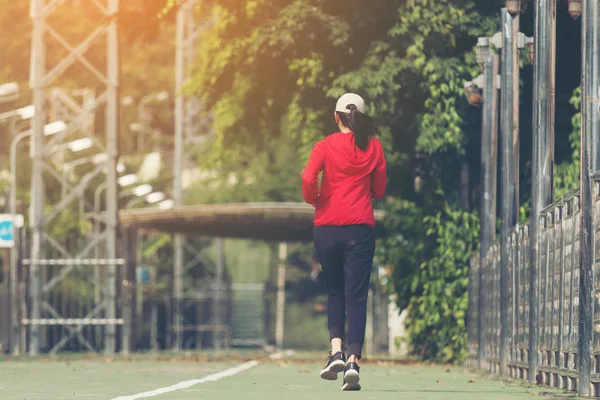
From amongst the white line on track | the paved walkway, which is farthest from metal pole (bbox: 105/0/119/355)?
the paved walkway

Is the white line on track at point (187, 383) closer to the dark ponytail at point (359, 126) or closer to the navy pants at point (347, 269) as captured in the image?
the navy pants at point (347, 269)

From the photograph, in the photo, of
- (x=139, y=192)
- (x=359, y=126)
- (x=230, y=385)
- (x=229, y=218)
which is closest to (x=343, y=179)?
(x=359, y=126)

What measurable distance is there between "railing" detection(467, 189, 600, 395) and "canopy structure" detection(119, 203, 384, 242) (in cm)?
1267

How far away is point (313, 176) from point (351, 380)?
1516 mm

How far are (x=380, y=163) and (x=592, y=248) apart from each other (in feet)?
6.11

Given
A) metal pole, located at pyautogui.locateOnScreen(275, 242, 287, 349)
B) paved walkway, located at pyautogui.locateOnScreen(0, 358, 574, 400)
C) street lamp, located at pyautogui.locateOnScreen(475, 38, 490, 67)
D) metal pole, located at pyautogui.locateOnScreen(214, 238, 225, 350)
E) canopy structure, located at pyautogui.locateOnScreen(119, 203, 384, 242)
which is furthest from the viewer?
metal pole, located at pyautogui.locateOnScreen(275, 242, 287, 349)

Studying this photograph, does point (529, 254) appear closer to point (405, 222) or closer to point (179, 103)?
point (405, 222)

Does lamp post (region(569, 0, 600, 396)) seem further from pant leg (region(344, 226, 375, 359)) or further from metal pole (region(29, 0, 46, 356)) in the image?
metal pole (region(29, 0, 46, 356))

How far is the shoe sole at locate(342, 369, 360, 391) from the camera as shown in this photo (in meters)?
13.9

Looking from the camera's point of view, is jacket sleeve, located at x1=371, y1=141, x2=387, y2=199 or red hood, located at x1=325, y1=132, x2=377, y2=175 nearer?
red hood, located at x1=325, y1=132, x2=377, y2=175

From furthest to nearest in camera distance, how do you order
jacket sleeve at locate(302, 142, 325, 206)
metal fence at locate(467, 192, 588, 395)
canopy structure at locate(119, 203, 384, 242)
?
1. canopy structure at locate(119, 203, 384, 242)
2. metal fence at locate(467, 192, 588, 395)
3. jacket sleeve at locate(302, 142, 325, 206)

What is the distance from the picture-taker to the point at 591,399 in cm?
1303

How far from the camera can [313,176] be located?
553 inches

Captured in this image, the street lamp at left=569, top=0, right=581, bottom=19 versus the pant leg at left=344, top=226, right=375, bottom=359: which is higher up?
the street lamp at left=569, top=0, right=581, bottom=19
